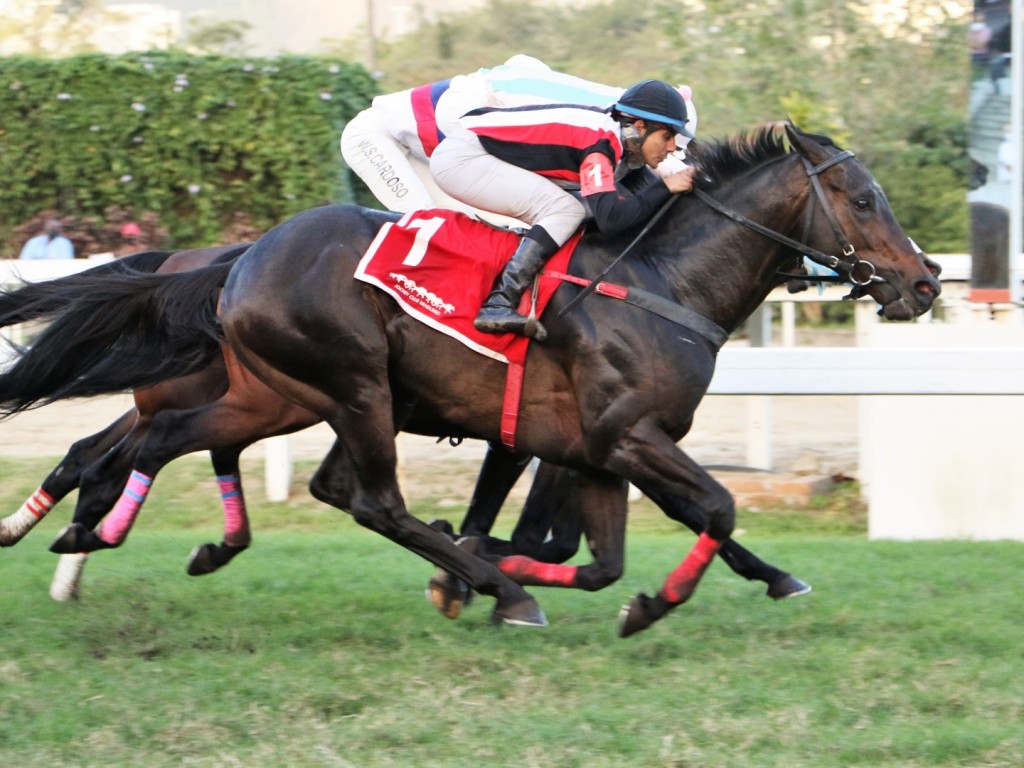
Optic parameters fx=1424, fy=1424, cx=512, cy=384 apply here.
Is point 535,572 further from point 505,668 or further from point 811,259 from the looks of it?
point 811,259

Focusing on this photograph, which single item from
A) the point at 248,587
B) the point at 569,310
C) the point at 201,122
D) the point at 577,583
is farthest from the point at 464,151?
the point at 201,122

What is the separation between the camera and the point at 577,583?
4738mm

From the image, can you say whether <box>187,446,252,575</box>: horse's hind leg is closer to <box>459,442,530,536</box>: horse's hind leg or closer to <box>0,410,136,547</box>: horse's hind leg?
<box>0,410,136,547</box>: horse's hind leg

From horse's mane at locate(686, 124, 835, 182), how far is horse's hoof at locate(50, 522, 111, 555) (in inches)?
99.1

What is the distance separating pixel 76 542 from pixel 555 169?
2184 millimetres

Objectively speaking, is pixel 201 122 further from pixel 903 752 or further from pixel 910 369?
pixel 903 752

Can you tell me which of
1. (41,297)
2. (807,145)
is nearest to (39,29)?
(41,297)

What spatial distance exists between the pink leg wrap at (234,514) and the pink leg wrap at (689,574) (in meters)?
1.72

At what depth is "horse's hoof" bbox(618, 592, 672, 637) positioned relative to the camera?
4.58 m

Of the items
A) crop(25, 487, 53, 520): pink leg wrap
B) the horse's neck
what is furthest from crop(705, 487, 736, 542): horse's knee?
crop(25, 487, 53, 520): pink leg wrap

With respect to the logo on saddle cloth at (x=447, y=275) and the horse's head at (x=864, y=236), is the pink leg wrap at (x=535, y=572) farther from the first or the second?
the horse's head at (x=864, y=236)

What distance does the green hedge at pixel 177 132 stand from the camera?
44.4ft

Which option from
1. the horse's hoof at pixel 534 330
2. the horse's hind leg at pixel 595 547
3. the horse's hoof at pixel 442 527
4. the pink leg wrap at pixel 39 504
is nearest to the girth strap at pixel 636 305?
the horse's hoof at pixel 534 330

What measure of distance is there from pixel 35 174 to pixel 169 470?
612 centimetres
